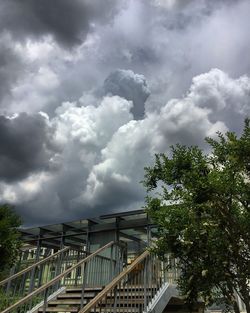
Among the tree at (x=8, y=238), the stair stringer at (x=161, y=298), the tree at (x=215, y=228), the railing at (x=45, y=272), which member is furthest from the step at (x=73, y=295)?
the tree at (x=215, y=228)

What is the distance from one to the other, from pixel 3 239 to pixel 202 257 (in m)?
7.39

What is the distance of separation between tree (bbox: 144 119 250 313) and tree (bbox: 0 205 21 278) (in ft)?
22.2

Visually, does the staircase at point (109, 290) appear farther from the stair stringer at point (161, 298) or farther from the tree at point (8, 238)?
the tree at point (8, 238)

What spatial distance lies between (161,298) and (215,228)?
333 cm

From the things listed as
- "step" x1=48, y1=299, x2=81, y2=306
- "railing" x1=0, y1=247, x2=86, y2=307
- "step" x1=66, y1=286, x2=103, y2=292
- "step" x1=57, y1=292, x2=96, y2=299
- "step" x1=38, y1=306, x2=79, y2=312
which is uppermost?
"railing" x1=0, y1=247, x2=86, y2=307

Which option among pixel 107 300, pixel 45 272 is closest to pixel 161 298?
pixel 107 300

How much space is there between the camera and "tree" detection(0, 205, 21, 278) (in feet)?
33.8

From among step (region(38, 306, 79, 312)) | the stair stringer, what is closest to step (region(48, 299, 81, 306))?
step (region(38, 306, 79, 312))

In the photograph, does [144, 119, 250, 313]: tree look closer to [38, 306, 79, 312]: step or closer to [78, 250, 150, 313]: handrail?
[78, 250, 150, 313]: handrail

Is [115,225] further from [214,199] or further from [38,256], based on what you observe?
[214,199]

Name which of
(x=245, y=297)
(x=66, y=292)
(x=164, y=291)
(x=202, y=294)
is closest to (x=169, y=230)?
(x=202, y=294)

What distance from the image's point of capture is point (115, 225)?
44.2ft

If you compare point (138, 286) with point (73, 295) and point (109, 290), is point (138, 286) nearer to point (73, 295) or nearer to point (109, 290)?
point (109, 290)

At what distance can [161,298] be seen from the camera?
7.39m
